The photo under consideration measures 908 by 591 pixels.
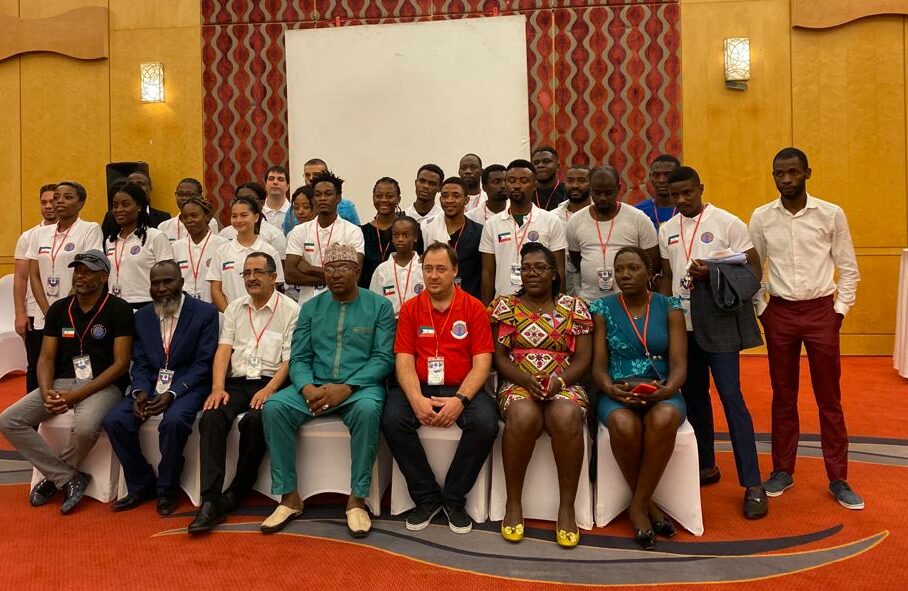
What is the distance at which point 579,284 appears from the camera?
4.21 meters

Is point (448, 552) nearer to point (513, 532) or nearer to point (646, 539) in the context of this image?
point (513, 532)

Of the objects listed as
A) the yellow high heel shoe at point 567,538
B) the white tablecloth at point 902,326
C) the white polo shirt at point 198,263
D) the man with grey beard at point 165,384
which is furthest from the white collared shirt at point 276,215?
the white tablecloth at point 902,326

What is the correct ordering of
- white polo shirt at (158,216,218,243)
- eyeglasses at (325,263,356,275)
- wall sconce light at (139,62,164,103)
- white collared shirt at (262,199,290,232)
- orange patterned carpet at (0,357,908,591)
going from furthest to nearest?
wall sconce light at (139,62,164,103)
white collared shirt at (262,199,290,232)
white polo shirt at (158,216,218,243)
eyeglasses at (325,263,356,275)
orange patterned carpet at (0,357,908,591)

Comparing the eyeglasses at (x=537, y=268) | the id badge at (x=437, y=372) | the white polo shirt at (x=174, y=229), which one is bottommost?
the id badge at (x=437, y=372)

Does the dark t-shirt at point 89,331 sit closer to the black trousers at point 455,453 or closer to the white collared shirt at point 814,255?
the black trousers at point 455,453

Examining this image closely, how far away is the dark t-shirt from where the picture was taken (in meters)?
3.81

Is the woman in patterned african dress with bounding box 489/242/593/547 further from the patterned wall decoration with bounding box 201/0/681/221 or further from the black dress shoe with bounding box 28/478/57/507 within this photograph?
the patterned wall decoration with bounding box 201/0/681/221

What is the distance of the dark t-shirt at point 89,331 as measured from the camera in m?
3.81

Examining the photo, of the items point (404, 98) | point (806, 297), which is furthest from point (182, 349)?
point (404, 98)

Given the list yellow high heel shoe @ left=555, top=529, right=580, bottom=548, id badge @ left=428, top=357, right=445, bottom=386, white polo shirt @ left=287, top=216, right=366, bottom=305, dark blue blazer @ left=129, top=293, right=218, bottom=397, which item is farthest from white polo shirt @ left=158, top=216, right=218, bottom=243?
yellow high heel shoe @ left=555, top=529, right=580, bottom=548

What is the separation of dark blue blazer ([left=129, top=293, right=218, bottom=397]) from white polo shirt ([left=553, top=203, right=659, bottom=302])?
206 cm

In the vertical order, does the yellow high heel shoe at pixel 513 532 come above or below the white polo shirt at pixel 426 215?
below

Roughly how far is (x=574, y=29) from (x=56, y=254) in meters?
5.41

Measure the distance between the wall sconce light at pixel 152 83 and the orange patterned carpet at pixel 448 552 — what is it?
5201 mm
